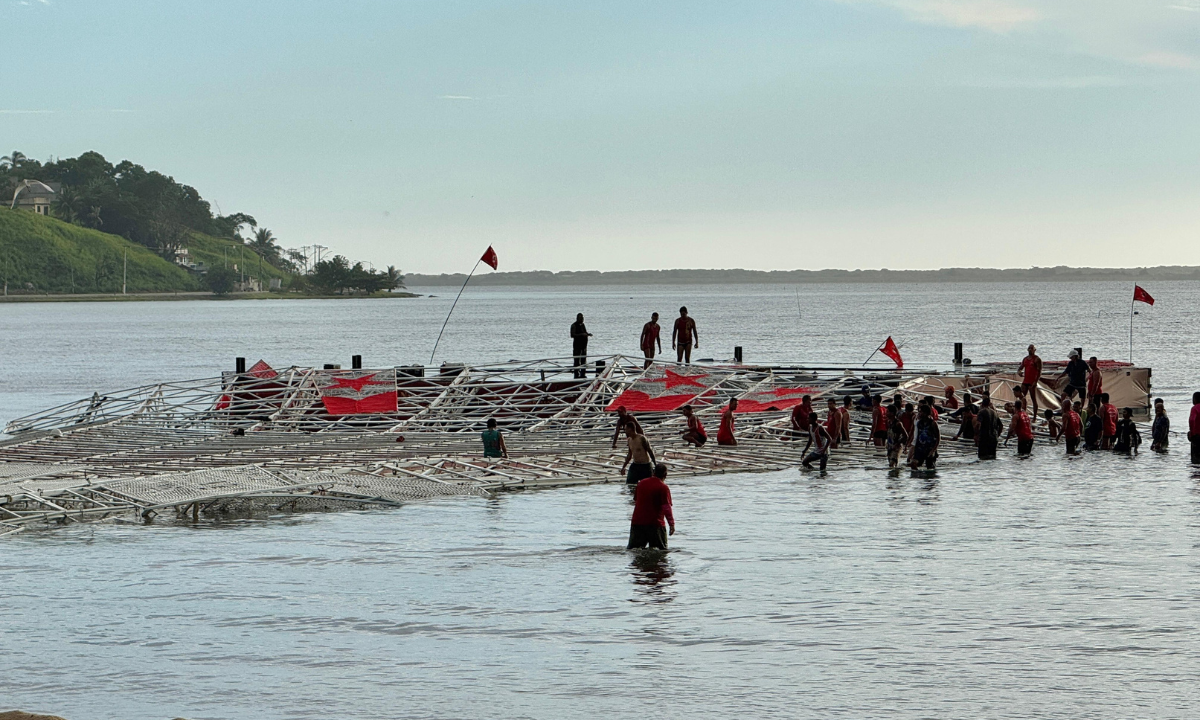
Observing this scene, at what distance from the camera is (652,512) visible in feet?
64.7

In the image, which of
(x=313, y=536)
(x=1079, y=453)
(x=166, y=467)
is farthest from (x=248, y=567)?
(x=1079, y=453)

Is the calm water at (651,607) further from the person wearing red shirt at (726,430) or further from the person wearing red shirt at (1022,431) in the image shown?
the person wearing red shirt at (1022,431)

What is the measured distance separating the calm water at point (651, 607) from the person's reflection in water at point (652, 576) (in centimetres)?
7

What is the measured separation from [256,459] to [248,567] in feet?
31.4

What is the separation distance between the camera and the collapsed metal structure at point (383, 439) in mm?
24547

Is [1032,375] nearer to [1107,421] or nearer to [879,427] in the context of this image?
[1107,421]

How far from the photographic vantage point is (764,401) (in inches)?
1404

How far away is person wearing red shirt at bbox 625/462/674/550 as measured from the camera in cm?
1900

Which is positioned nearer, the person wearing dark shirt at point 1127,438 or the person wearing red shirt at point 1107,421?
the person wearing dark shirt at point 1127,438

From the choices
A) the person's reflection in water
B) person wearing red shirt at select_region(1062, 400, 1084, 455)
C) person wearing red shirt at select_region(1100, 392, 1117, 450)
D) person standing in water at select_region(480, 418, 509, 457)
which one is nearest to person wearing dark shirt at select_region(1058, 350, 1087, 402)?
person wearing red shirt at select_region(1100, 392, 1117, 450)

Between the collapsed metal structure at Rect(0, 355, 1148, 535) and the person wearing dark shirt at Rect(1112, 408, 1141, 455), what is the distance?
5.29 meters

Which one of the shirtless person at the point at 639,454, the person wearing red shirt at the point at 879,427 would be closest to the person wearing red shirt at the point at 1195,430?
the person wearing red shirt at the point at 879,427

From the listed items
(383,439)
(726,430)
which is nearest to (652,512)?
(726,430)

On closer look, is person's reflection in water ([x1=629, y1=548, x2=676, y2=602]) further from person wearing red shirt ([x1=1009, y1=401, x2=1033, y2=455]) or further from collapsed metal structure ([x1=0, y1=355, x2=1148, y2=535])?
person wearing red shirt ([x1=1009, y1=401, x2=1033, y2=455])
